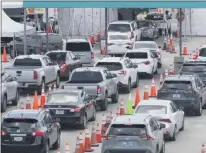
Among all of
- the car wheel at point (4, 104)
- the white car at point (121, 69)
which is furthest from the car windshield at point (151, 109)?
the white car at point (121, 69)

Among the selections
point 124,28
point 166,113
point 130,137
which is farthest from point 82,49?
point 130,137

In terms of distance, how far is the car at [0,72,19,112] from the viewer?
108 feet

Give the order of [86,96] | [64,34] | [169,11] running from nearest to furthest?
[86,96] → [64,34] → [169,11]

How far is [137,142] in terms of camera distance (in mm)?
22797

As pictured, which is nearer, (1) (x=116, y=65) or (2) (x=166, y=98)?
(2) (x=166, y=98)

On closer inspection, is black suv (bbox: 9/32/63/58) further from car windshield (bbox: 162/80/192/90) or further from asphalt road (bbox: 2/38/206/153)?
car windshield (bbox: 162/80/192/90)

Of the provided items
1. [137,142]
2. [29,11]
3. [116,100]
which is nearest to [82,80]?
[116,100]

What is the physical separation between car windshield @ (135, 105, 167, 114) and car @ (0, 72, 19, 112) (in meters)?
6.61

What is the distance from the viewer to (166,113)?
2769cm

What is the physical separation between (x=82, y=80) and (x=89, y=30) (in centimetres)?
2850

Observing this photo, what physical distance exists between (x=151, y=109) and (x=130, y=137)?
5179 mm

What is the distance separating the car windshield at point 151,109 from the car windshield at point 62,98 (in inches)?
97.7

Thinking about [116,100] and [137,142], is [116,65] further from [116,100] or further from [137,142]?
[137,142]

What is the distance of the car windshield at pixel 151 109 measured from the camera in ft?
91.2
